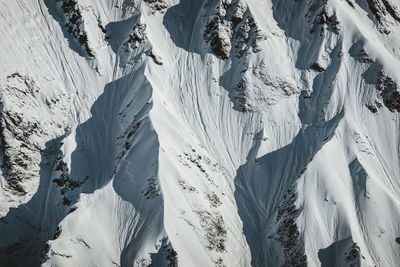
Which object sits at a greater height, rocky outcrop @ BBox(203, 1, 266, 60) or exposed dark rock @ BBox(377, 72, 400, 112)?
rocky outcrop @ BBox(203, 1, 266, 60)

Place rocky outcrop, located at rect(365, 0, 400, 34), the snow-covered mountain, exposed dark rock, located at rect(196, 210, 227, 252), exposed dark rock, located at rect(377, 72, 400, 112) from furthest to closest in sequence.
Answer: rocky outcrop, located at rect(365, 0, 400, 34)
exposed dark rock, located at rect(377, 72, 400, 112)
the snow-covered mountain
exposed dark rock, located at rect(196, 210, 227, 252)

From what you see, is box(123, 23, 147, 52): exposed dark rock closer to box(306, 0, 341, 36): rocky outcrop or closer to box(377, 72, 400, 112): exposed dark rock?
box(306, 0, 341, 36): rocky outcrop

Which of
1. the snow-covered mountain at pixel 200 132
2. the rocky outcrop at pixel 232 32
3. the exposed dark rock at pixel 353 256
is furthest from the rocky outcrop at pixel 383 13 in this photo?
the exposed dark rock at pixel 353 256

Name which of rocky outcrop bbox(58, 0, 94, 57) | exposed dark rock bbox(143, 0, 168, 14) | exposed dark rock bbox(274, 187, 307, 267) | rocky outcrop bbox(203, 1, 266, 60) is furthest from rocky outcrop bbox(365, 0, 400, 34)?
rocky outcrop bbox(58, 0, 94, 57)

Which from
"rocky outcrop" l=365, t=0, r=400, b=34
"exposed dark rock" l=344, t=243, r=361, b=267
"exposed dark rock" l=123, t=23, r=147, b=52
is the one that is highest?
"rocky outcrop" l=365, t=0, r=400, b=34

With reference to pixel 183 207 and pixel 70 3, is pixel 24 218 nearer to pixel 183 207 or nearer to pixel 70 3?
pixel 183 207

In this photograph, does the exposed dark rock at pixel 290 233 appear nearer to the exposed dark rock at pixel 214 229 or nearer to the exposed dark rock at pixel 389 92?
the exposed dark rock at pixel 214 229

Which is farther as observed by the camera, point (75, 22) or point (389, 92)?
point (75, 22)

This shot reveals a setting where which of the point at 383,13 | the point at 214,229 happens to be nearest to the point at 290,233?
the point at 214,229

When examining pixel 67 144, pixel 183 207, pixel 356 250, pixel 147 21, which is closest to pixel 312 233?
pixel 356 250

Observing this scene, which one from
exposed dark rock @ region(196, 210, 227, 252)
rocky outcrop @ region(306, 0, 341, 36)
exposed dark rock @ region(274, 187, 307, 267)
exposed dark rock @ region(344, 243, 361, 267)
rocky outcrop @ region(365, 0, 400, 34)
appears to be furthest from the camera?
rocky outcrop @ region(365, 0, 400, 34)

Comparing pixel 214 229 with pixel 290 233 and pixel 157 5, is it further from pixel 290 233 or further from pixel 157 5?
pixel 157 5
